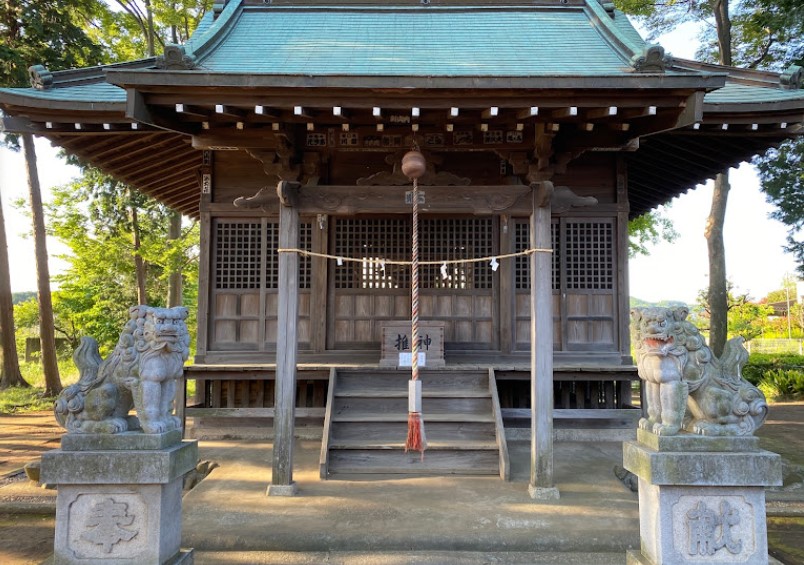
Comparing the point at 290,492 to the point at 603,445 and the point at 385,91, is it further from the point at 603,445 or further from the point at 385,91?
the point at 603,445

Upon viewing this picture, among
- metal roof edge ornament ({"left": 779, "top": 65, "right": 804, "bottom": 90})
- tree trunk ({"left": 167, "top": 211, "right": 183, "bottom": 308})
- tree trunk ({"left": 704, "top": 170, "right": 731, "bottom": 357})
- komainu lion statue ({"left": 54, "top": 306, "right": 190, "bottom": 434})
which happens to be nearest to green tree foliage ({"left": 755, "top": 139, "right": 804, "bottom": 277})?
tree trunk ({"left": 704, "top": 170, "right": 731, "bottom": 357})

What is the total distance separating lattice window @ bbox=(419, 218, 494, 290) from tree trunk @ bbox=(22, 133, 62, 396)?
1165cm

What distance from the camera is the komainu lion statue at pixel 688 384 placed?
10.4 ft

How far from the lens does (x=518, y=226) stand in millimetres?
7691

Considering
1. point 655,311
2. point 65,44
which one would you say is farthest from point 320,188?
point 65,44

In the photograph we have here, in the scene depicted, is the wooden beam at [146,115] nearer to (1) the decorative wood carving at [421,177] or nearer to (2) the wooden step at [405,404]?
(1) the decorative wood carving at [421,177]

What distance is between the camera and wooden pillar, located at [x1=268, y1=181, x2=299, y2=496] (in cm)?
498

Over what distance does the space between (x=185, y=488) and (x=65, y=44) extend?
42.7 ft

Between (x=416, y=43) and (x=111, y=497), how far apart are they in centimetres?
688

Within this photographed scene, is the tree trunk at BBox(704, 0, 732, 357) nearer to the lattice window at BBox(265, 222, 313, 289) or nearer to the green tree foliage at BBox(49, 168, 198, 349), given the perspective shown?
the lattice window at BBox(265, 222, 313, 289)

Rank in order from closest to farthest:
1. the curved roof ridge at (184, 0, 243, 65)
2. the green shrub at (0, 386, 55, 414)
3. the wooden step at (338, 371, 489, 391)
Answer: the curved roof ridge at (184, 0, 243, 65) < the wooden step at (338, 371, 489, 391) < the green shrub at (0, 386, 55, 414)

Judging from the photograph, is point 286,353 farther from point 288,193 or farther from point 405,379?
point 405,379

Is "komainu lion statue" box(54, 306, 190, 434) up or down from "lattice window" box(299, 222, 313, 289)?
down

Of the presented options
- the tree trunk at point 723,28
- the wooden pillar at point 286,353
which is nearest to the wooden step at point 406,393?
the wooden pillar at point 286,353
